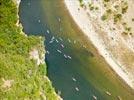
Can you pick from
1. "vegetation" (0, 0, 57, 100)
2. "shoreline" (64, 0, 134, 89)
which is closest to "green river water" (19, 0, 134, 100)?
"shoreline" (64, 0, 134, 89)

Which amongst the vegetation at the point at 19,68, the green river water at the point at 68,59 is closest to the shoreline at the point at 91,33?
the green river water at the point at 68,59

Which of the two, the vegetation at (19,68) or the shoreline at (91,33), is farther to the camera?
the shoreline at (91,33)

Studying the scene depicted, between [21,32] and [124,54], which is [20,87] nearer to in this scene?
[21,32]

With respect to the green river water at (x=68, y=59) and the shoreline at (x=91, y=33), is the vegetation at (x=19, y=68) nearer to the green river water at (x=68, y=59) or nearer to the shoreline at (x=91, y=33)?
the green river water at (x=68, y=59)

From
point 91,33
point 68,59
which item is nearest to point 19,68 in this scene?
point 68,59

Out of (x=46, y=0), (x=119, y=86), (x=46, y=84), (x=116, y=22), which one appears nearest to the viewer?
(x=46, y=84)

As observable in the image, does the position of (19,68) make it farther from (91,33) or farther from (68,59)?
(91,33)

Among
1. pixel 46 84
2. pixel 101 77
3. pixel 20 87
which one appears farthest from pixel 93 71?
pixel 20 87
